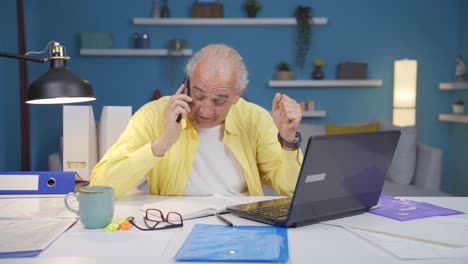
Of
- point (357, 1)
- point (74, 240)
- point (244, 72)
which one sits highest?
point (357, 1)

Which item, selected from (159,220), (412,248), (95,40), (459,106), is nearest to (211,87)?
(159,220)

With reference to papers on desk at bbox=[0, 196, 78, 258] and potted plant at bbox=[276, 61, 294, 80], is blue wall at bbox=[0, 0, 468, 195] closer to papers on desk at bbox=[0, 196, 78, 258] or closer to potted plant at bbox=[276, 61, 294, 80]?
potted plant at bbox=[276, 61, 294, 80]

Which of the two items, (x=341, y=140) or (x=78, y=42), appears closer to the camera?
(x=341, y=140)

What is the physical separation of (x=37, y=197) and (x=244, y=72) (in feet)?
2.55

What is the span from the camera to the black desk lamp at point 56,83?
4.25 ft

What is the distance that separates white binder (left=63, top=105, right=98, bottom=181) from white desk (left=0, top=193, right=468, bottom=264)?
0.43m

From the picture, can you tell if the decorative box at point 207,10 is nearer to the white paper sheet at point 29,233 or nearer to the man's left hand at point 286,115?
the man's left hand at point 286,115

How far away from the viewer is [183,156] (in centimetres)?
177

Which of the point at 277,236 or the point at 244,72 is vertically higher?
the point at 244,72

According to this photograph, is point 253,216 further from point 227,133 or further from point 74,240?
point 227,133

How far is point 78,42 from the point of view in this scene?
4.60 metres

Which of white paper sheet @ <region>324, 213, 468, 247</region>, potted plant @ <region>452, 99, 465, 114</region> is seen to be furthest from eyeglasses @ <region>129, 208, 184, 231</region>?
potted plant @ <region>452, 99, 465, 114</region>

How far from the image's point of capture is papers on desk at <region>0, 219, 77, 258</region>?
961 millimetres

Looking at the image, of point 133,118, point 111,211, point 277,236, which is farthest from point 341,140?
point 133,118
